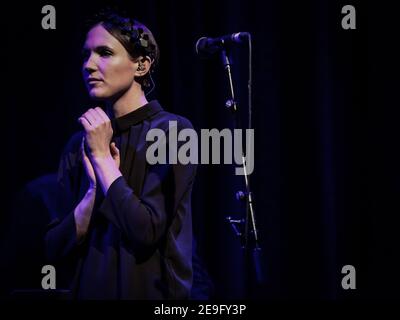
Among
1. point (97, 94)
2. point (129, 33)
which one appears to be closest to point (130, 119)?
point (97, 94)

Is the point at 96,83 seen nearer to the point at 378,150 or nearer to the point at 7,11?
the point at 7,11

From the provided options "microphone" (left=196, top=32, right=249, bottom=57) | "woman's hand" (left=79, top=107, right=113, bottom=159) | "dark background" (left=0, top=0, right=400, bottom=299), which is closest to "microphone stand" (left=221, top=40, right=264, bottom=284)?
"microphone" (left=196, top=32, right=249, bottom=57)

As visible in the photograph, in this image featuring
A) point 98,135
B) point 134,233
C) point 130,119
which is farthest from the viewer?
point 130,119

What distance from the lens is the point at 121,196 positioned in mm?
1354

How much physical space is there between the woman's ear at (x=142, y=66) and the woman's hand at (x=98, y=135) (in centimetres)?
20

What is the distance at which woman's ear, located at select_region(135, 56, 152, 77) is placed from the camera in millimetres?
1568

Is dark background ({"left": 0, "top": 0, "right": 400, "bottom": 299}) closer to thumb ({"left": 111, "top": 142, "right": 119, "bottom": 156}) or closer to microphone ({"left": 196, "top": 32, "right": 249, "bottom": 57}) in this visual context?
microphone ({"left": 196, "top": 32, "right": 249, "bottom": 57})

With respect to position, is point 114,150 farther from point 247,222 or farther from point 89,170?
point 247,222

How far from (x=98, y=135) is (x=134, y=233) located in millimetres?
310

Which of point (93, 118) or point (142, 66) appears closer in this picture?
point (93, 118)

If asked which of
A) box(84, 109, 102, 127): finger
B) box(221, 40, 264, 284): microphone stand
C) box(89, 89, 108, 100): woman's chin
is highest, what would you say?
box(89, 89, 108, 100): woman's chin

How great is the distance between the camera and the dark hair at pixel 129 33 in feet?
5.01

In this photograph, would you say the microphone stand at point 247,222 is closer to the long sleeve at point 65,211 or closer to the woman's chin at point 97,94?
the woman's chin at point 97,94
